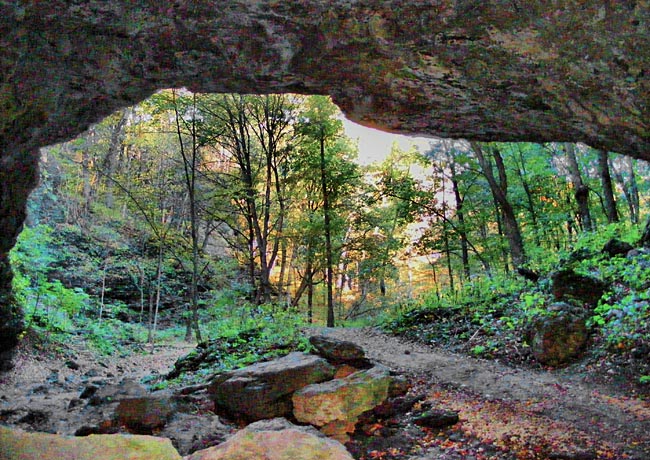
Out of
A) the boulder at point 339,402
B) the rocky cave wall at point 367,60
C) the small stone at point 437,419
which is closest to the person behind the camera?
the rocky cave wall at point 367,60

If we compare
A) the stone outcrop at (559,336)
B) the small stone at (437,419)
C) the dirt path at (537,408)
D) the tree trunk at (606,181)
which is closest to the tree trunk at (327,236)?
the dirt path at (537,408)

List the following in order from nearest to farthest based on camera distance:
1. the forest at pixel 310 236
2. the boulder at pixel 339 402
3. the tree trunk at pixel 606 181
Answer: the boulder at pixel 339 402 < the forest at pixel 310 236 < the tree trunk at pixel 606 181

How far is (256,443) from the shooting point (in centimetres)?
307

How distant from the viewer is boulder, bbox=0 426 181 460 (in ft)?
9.82

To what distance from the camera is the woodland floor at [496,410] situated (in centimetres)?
443

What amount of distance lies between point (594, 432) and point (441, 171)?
1568 centimetres

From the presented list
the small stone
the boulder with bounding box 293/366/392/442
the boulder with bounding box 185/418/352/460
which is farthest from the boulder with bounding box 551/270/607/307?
the boulder with bounding box 185/418/352/460

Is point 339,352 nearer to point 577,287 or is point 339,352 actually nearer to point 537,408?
point 537,408

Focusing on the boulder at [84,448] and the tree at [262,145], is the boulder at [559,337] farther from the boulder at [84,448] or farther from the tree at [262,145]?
the tree at [262,145]

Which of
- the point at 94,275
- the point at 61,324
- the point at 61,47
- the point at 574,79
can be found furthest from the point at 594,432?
the point at 94,275

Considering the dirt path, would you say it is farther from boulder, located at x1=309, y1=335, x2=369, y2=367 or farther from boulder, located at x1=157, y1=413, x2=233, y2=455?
boulder, located at x1=157, y1=413, x2=233, y2=455

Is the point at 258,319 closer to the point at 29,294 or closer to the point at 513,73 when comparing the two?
the point at 29,294

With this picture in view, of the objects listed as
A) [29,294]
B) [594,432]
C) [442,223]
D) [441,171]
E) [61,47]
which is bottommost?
[594,432]

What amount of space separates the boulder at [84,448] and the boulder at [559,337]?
21.4 ft
